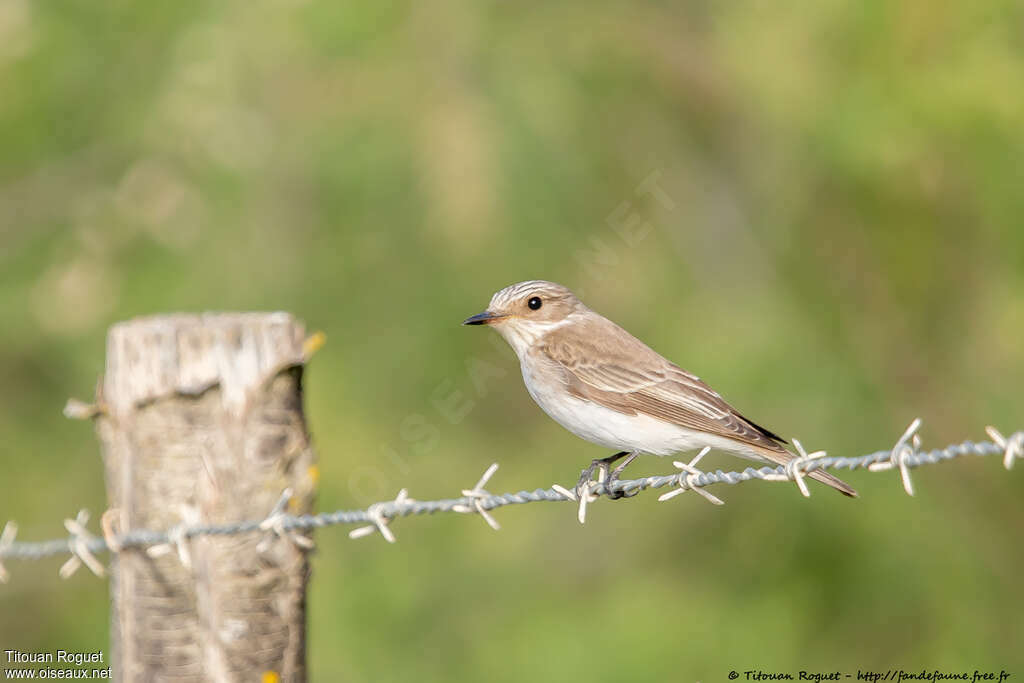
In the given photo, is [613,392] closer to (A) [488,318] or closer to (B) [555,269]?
(A) [488,318]

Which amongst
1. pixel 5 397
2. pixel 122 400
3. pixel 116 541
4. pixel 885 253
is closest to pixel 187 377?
pixel 122 400

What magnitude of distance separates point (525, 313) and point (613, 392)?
64 cm

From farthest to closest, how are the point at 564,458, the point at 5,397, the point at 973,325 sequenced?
the point at 5,397 → the point at 564,458 → the point at 973,325

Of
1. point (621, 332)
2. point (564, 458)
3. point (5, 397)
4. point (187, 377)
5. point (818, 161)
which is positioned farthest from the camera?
point (5, 397)

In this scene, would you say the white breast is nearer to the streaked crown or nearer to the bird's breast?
the bird's breast

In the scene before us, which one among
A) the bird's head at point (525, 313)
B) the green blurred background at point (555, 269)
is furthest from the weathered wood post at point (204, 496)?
the green blurred background at point (555, 269)

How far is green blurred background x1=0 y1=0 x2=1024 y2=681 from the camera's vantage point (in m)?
7.27

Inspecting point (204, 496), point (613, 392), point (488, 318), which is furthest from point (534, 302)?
point (204, 496)

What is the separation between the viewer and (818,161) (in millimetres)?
7723

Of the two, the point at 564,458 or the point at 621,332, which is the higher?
the point at 564,458

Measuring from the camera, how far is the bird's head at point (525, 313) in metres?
5.27

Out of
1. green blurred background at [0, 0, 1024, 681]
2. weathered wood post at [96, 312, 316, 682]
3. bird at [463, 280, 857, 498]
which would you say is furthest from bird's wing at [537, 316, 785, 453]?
green blurred background at [0, 0, 1024, 681]

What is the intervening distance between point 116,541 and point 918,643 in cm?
554

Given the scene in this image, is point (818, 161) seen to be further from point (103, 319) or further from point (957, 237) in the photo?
point (103, 319)
